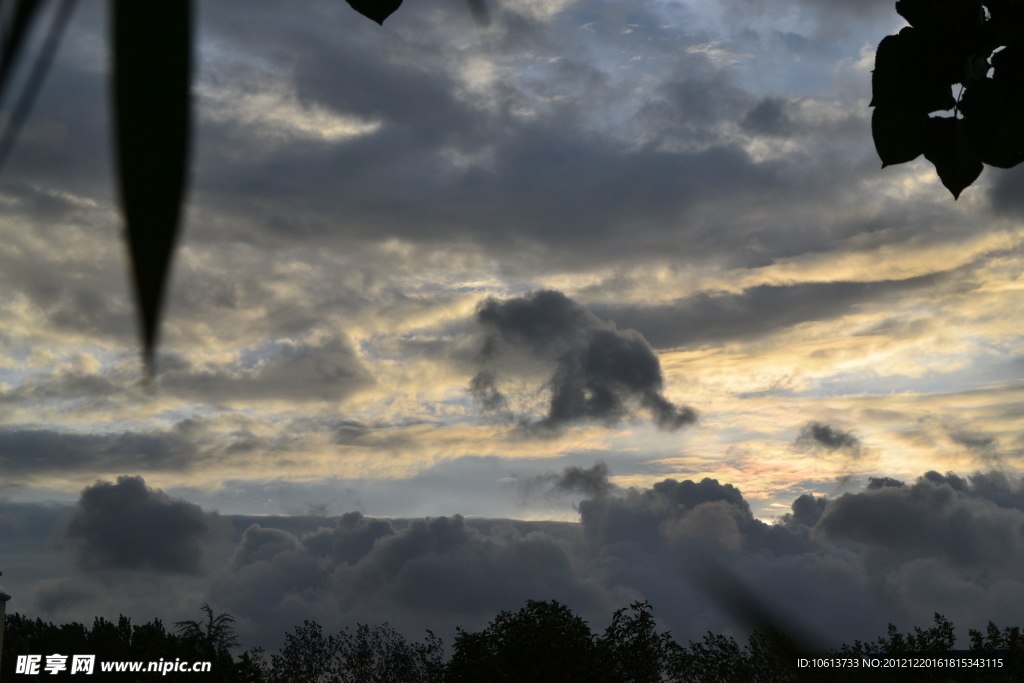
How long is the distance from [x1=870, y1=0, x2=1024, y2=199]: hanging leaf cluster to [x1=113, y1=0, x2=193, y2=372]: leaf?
1409mm

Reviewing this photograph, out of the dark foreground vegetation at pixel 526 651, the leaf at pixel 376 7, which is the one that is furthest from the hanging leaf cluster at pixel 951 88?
the dark foreground vegetation at pixel 526 651

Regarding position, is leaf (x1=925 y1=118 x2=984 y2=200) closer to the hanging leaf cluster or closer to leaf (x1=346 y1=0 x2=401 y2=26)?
the hanging leaf cluster

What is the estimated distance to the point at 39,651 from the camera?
25.0 metres

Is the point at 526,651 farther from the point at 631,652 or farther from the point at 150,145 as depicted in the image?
the point at 150,145

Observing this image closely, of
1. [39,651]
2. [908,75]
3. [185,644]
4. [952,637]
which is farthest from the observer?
[39,651]

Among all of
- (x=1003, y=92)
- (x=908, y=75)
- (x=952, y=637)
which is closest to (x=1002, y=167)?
(x=1003, y=92)

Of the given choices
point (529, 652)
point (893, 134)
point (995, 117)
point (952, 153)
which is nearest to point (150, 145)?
point (893, 134)

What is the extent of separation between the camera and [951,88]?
1.56 meters

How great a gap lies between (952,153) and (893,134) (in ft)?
0.53

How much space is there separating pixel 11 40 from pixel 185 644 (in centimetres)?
1718

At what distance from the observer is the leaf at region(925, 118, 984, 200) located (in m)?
1.56

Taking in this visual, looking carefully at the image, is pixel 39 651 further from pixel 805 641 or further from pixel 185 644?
pixel 805 641

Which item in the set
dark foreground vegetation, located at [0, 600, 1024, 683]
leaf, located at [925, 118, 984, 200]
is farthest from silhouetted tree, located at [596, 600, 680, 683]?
leaf, located at [925, 118, 984, 200]

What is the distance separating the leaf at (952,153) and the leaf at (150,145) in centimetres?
151
